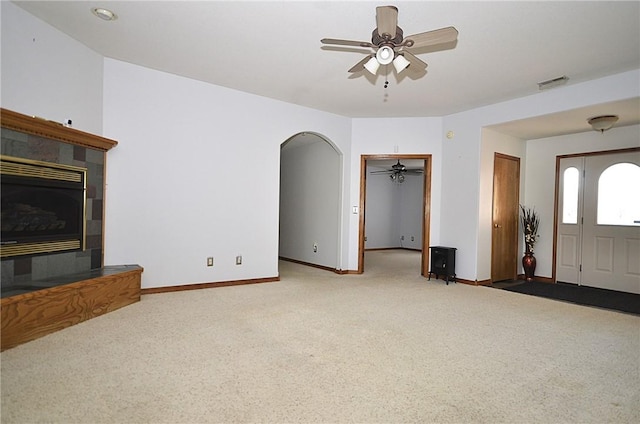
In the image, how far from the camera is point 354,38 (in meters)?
3.39

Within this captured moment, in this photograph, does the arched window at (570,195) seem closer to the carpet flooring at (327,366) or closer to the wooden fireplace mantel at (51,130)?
the carpet flooring at (327,366)

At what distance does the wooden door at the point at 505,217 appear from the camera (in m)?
5.80

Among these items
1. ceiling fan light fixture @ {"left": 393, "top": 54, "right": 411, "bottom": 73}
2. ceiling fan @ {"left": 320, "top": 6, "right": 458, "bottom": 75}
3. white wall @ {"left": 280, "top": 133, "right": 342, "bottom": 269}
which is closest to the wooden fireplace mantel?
ceiling fan @ {"left": 320, "top": 6, "right": 458, "bottom": 75}

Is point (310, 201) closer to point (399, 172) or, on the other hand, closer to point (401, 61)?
point (399, 172)

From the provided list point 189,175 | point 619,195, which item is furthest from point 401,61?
point 619,195

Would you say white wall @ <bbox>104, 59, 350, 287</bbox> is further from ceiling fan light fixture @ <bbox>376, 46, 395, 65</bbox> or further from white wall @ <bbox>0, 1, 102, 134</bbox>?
ceiling fan light fixture @ <bbox>376, 46, 395, 65</bbox>

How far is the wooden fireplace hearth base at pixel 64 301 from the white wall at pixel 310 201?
11.3 feet

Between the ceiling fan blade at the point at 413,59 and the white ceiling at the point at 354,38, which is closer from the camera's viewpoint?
the white ceiling at the point at 354,38

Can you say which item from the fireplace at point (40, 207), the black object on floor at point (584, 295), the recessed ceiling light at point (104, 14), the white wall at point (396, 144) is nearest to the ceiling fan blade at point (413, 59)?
the recessed ceiling light at point (104, 14)

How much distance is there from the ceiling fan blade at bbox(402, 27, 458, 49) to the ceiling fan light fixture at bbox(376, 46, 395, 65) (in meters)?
0.12

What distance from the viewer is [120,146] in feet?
13.9

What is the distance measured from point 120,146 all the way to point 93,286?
1.73 metres

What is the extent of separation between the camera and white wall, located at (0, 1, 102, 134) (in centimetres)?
301

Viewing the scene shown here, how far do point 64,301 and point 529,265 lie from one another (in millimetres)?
6660
